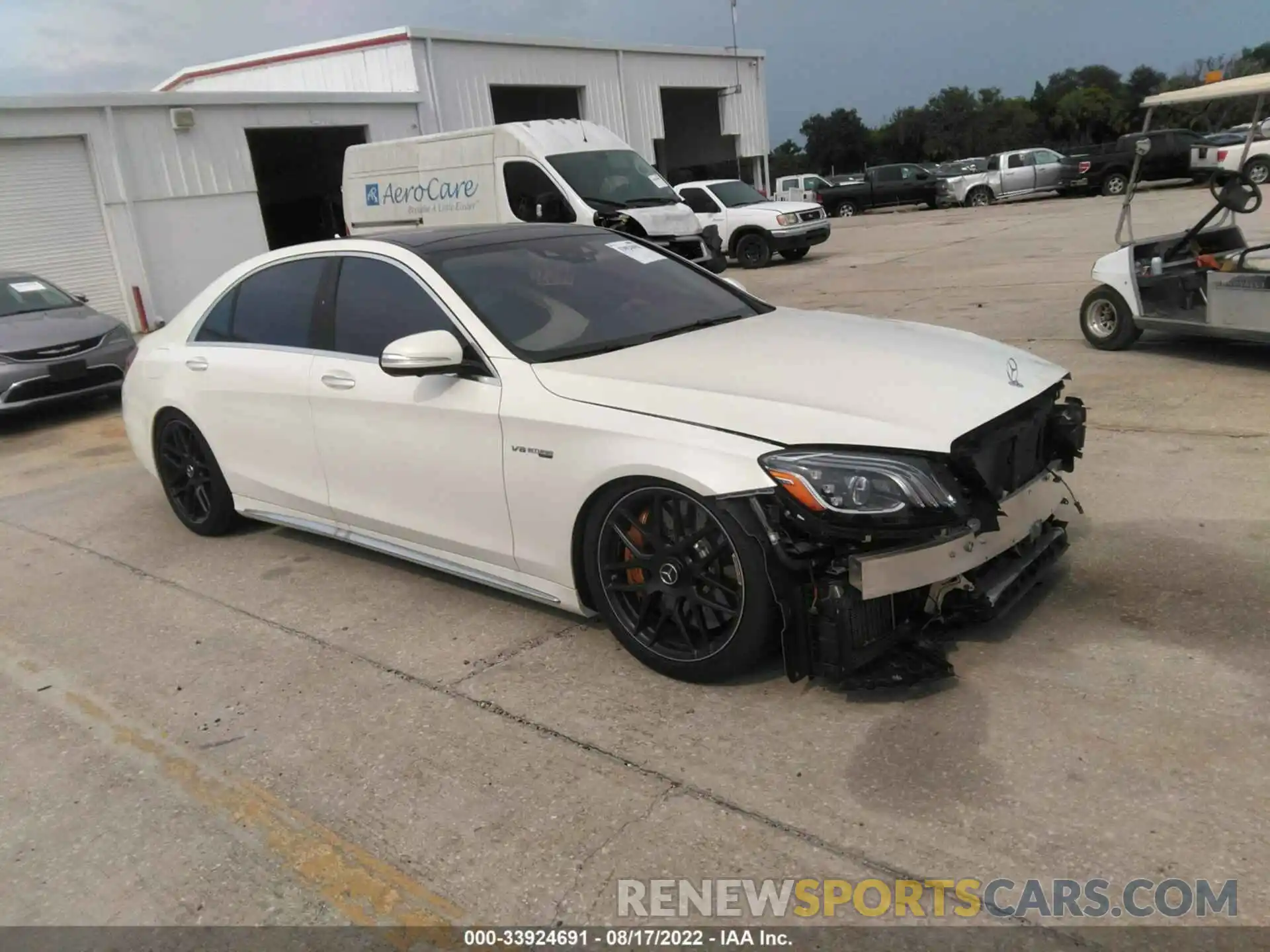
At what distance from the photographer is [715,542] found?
3.33m

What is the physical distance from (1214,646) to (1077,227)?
59.5ft

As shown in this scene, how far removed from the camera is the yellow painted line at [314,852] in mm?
2637

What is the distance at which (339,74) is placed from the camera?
2405cm

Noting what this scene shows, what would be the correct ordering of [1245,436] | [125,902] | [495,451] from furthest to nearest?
1. [1245,436]
2. [495,451]
3. [125,902]

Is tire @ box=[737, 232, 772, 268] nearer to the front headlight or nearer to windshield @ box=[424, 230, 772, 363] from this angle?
windshield @ box=[424, 230, 772, 363]

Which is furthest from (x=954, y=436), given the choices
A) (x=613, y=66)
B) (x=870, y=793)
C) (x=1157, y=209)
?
(x=613, y=66)

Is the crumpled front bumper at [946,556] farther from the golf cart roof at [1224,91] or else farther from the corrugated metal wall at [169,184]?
the corrugated metal wall at [169,184]

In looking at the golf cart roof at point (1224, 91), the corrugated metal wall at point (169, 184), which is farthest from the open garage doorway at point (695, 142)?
the golf cart roof at point (1224, 91)

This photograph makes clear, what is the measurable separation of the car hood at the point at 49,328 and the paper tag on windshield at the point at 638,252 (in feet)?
23.7

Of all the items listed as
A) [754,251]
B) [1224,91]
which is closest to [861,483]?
[1224,91]

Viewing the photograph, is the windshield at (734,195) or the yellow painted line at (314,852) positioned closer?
the yellow painted line at (314,852)

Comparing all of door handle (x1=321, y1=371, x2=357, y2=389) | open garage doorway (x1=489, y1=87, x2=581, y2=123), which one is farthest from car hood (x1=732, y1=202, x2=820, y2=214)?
door handle (x1=321, y1=371, x2=357, y2=389)

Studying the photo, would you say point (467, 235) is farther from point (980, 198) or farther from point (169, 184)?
point (980, 198)

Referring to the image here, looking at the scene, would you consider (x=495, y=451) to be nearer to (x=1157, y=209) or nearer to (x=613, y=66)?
(x=1157, y=209)
